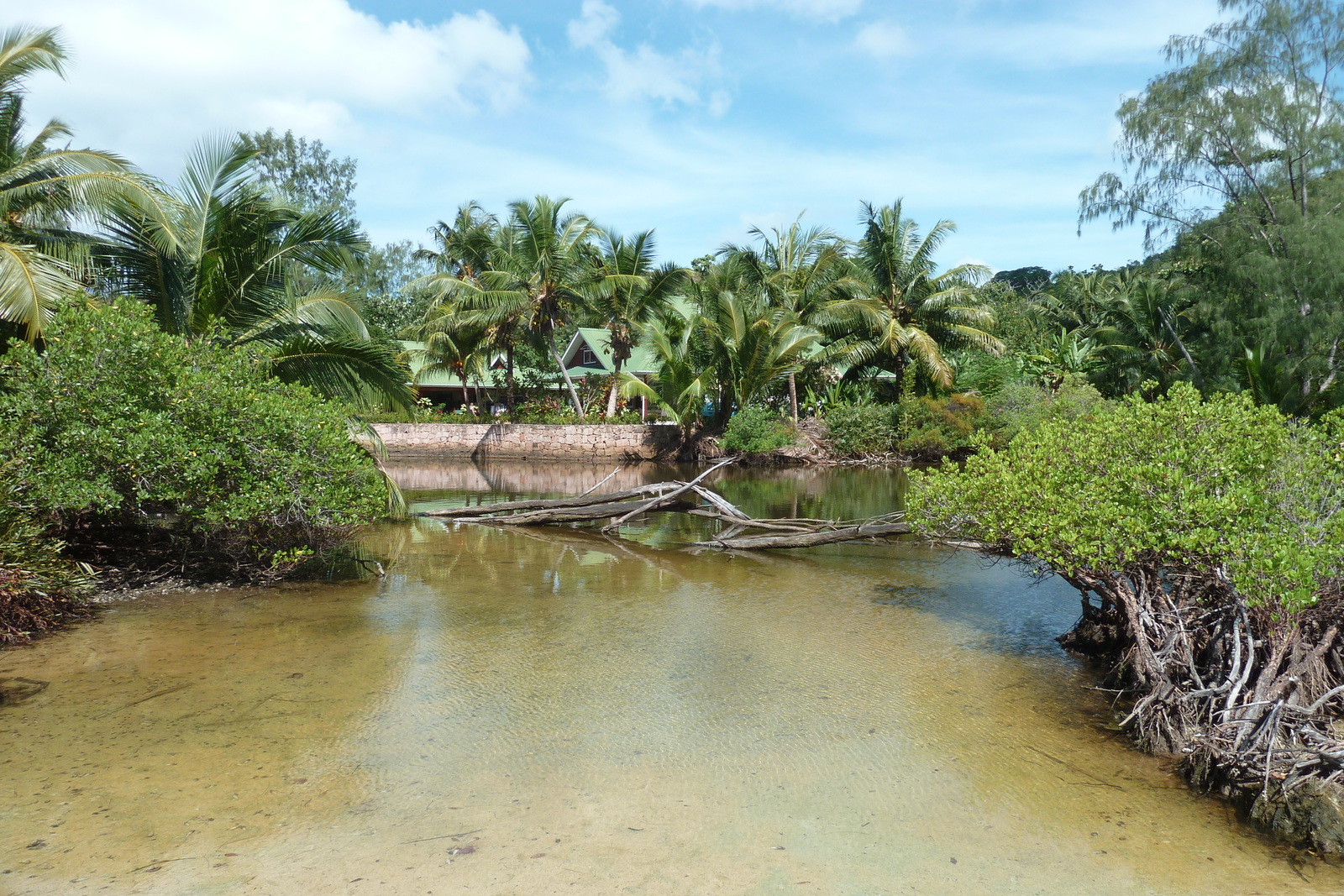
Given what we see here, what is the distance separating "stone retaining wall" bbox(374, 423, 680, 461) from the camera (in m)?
28.9

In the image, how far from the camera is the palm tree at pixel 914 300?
27.2m

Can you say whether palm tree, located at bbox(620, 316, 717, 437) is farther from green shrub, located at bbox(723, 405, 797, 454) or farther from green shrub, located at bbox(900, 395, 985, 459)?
green shrub, located at bbox(900, 395, 985, 459)

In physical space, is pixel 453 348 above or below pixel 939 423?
above

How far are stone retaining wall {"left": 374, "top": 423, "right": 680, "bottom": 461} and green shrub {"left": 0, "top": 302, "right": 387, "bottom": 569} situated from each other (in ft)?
62.3

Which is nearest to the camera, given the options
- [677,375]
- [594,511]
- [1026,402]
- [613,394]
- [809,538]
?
[809,538]

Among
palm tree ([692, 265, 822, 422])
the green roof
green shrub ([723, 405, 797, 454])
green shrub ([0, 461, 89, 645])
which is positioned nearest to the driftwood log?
green shrub ([0, 461, 89, 645])

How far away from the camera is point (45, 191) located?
29.8 feet

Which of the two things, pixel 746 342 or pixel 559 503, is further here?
pixel 746 342

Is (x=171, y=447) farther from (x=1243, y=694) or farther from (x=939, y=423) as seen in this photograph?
(x=939, y=423)

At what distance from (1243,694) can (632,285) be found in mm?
23329

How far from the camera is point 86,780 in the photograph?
4910 millimetres

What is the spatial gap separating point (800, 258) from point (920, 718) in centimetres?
2533

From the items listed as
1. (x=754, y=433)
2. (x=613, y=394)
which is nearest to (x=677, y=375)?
(x=754, y=433)

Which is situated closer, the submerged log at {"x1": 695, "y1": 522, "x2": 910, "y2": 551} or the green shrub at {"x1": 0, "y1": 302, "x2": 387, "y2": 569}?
the green shrub at {"x1": 0, "y1": 302, "x2": 387, "y2": 569}
